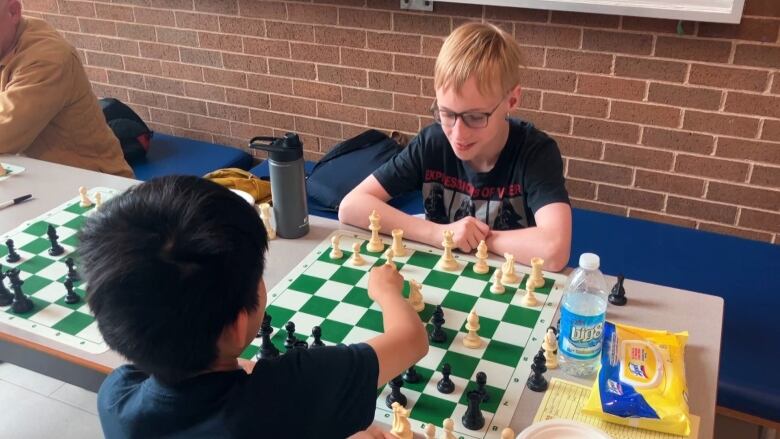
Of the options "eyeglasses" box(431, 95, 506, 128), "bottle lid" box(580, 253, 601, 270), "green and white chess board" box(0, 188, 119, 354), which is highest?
"eyeglasses" box(431, 95, 506, 128)

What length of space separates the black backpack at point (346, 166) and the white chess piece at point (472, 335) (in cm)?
150

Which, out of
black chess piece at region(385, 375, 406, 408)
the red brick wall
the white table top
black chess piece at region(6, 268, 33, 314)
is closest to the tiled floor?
the white table top

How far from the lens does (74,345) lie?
4.35ft

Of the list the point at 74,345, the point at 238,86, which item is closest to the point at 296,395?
the point at 74,345

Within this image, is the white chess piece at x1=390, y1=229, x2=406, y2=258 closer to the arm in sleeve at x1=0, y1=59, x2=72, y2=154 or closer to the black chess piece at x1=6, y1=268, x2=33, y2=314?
the black chess piece at x1=6, y1=268, x2=33, y2=314

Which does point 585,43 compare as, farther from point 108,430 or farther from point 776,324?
point 108,430

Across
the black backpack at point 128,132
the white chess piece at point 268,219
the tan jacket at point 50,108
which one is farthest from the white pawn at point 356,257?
the black backpack at point 128,132

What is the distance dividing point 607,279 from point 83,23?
3.35 m

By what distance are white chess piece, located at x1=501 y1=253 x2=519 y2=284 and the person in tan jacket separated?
1739mm

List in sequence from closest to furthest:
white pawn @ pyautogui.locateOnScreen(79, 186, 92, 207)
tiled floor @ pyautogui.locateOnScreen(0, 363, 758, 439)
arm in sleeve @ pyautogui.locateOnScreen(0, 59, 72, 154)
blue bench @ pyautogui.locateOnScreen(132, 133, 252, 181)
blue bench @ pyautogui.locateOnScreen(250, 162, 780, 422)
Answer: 1. blue bench @ pyautogui.locateOnScreen(250, 162, 780, 422)
2. white pawn @ pyautogui.locateOnScreen(79, 186, 92, 207)
3. tiled floor @ pyautogui.locateOnScreen(0, 363, 758, 439)
4. arm in sleeve @ pyautogui.locateOnScreen(0, 59, 72, 154)
5. blue bench @ pyautogui.locateOnScreen(132, 133, 252, 181)

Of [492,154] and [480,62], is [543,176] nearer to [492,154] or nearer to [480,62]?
[492,154]

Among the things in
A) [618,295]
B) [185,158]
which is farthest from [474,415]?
[185,158]

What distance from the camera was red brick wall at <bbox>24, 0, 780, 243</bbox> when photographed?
2.47 meters

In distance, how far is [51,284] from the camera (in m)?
1.53
